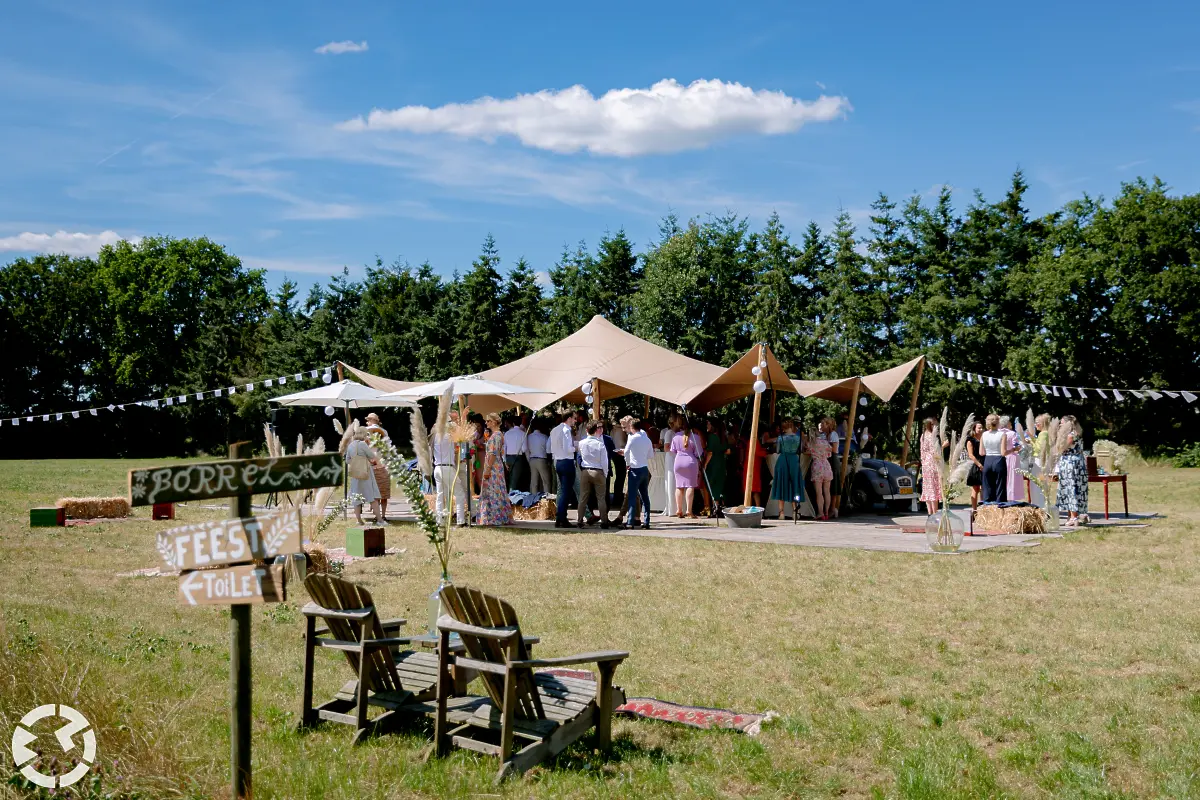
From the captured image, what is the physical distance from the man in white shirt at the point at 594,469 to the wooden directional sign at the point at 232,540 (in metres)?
10.0

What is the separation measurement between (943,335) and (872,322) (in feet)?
9.43

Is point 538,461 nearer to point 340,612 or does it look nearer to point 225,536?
point 340,612

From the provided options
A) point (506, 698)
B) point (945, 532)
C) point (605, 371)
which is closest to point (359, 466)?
point (605, 371)

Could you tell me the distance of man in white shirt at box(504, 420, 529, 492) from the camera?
1576cm

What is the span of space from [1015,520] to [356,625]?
10.4 meters

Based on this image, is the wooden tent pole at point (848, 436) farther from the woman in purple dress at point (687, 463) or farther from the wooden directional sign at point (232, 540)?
the wooden directional sign at point (232, 540)

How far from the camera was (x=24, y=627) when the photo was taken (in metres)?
6.33

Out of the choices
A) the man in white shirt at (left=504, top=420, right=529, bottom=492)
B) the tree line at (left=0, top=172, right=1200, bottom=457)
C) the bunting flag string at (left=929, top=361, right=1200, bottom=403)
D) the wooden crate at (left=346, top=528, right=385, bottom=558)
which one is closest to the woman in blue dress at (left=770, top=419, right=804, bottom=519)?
the man in white shirt at (left=504, top=420, right=529, bottom=492)

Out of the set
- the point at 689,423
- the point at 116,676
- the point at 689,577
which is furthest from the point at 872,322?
the point at 116,676

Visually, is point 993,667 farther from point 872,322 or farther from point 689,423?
point 872,322

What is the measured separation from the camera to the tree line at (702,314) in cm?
3088

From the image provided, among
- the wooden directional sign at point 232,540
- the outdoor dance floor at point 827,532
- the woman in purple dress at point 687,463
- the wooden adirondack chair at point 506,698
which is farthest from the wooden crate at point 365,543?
the wooden directional sign at point 232,540

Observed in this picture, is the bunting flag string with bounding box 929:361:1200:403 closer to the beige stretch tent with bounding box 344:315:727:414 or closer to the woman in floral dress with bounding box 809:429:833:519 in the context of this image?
the woman in floral dress with bounding box 809:429:833:519

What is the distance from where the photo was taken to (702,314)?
36750mm
